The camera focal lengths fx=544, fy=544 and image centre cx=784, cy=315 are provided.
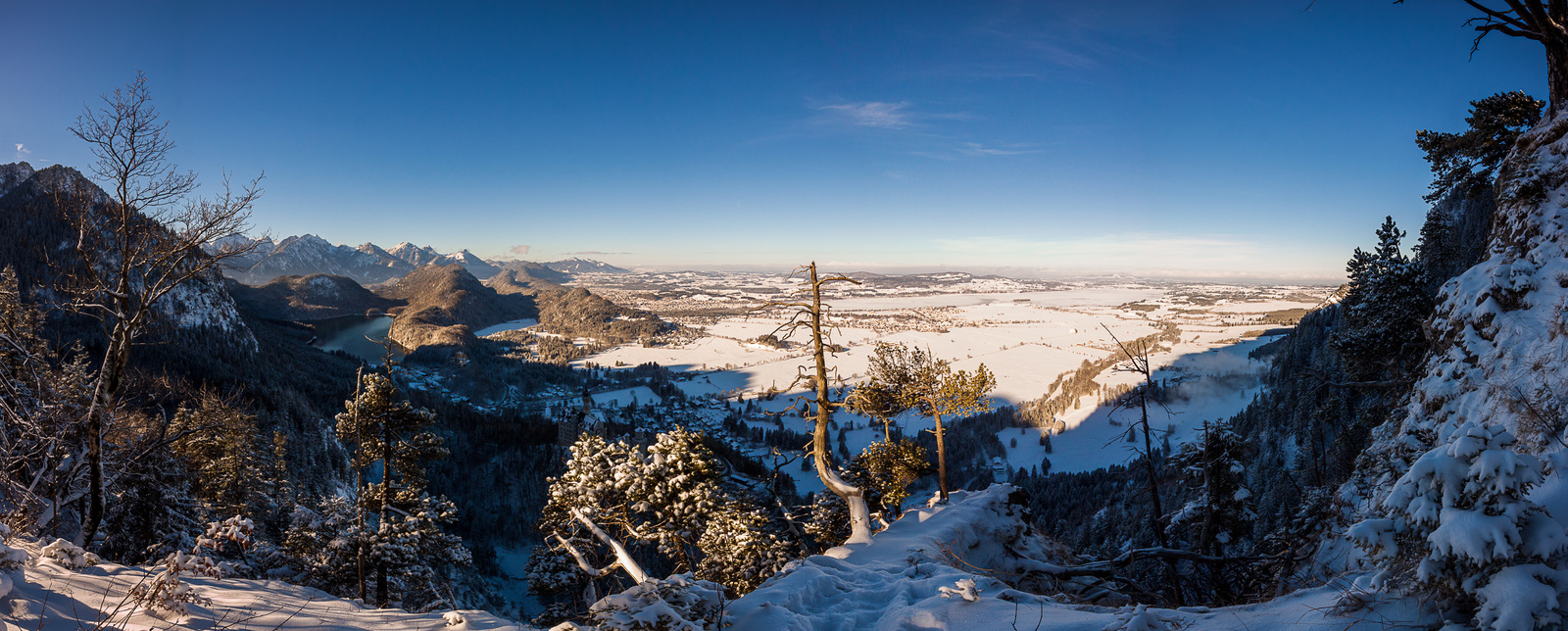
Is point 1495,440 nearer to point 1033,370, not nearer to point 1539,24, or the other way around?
point 1539,24

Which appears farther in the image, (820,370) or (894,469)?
(894,469)

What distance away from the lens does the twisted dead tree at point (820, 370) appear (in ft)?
33.3

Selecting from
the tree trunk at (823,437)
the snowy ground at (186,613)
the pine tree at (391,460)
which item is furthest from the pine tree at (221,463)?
the tree trunk at (823,437)

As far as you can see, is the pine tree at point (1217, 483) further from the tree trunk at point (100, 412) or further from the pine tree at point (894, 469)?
the tree trunk at point (100, 412)

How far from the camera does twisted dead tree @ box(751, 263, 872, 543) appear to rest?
10156 mm

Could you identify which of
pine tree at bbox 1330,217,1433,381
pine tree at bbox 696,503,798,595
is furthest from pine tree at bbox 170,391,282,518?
pine tree at bbox 1330,217,1433,381

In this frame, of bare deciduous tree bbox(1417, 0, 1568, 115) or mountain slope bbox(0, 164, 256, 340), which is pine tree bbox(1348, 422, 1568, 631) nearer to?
bare deciduous tree bbox(1417, 0, 1568, 115)

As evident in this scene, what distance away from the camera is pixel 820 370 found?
10.9m

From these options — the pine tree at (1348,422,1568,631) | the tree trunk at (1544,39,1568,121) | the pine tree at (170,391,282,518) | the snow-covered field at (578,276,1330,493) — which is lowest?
the snow-covered field at (578,276,1330,493)

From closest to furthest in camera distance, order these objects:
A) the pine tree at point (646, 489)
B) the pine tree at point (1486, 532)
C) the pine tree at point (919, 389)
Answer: the pine tree at point (1486, 532) → the pine tree at point (646, 489) → the pine tree at point (919, 389)

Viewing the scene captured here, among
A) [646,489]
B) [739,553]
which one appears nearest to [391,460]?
[646,489]

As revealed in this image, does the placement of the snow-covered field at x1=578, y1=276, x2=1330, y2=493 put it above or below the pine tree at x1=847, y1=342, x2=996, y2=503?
below

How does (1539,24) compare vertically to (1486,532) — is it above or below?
above

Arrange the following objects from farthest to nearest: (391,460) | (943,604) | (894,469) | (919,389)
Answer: (919,389), (894,469), (391,460), (943,604)
